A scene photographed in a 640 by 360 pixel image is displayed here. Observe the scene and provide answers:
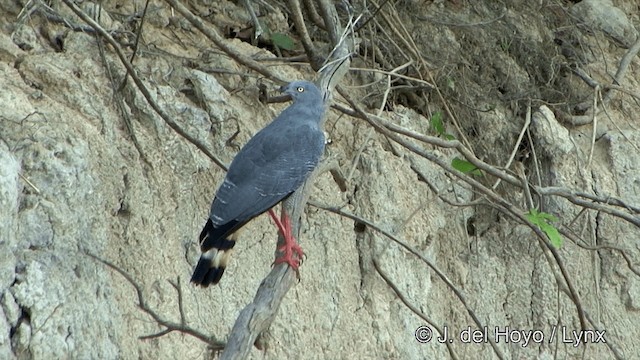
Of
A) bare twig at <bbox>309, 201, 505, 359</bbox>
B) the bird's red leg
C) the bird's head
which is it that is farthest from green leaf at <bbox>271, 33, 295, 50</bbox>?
the bird's red leg

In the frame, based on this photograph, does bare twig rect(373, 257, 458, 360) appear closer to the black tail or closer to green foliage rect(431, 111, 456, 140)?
green foliage rect(431, 111, 456, 140)

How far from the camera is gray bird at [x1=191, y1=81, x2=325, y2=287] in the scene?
4.57 metres

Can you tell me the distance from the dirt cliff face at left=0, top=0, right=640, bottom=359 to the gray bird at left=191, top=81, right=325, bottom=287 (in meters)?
0.36

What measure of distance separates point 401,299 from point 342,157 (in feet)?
3.22

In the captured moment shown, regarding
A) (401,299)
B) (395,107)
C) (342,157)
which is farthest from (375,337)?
(395,107)

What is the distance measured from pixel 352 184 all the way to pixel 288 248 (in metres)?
1.60

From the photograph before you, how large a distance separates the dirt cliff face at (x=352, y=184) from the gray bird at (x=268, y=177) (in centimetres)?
36

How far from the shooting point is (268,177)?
4914mm

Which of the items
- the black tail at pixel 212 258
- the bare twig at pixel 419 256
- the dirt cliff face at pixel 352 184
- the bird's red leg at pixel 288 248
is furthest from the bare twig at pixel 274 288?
the bare twig at pixel 419 256

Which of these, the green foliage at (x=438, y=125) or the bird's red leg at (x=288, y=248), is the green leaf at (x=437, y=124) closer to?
the green foliage at (x=438, y=125)

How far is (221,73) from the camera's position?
20.1 feet

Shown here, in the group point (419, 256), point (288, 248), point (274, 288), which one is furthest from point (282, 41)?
point (274, 288)

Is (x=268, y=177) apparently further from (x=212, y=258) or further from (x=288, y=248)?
(x=212, y=258)

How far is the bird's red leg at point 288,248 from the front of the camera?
4613mm
